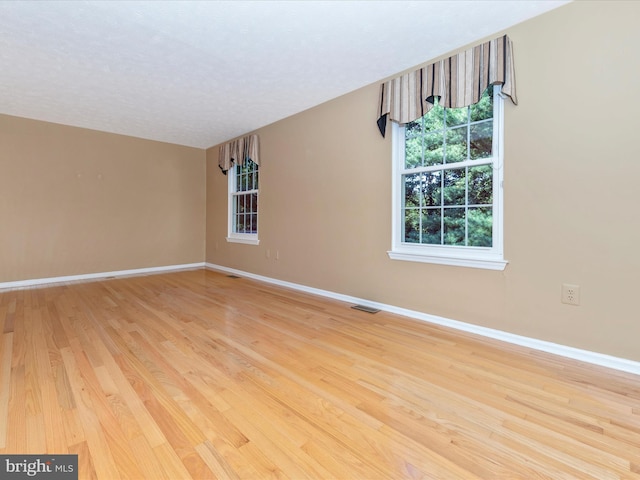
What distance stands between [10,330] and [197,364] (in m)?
1.91

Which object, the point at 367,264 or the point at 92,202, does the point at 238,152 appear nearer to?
the point at 92,202

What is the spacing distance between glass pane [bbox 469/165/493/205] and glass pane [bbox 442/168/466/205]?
7cm

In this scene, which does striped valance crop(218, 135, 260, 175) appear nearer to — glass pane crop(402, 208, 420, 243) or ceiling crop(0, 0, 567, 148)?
ceiling crop(0, 0, 567, 148)

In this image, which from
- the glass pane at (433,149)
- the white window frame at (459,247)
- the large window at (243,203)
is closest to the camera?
the white window frame at (459,247)

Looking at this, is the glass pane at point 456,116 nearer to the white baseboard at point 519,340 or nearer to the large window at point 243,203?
the white baseboard at point 519,340

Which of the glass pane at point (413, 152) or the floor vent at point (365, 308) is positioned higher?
the glass pane at point (413, 152)

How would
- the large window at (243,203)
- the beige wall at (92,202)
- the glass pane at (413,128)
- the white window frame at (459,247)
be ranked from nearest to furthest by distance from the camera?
the white window frame at (459,247) < the glass pane at (413,128) < the beige wall at (92,202) < the large window at (243,203)

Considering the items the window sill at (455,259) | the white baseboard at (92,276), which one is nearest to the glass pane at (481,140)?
the window sill at (455,259)

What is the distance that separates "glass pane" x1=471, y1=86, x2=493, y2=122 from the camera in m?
2.50

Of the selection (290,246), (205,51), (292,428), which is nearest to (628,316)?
(292,428)

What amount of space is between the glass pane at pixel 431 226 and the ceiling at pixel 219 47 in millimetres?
1362

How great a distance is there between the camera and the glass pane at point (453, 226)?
8.87 ft

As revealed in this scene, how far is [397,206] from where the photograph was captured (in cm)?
310

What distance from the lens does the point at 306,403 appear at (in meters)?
1.60
